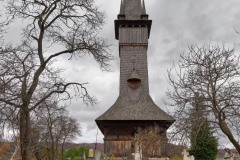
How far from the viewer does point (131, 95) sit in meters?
30.0

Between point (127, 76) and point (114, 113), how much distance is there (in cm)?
414

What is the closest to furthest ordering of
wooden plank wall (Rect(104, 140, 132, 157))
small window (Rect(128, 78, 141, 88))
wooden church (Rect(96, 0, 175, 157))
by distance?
wooden plank wall (Rect(104, 140, 132, 157)) → wooden church (Rect(96, 0, 175, 157)) → small window (Rect(128, 78, 141, 88))

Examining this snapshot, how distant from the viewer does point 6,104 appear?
12.3 m

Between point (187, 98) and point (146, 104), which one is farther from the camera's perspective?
point (146, 104)

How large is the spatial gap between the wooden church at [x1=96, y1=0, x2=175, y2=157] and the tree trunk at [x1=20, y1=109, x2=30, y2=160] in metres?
13.7

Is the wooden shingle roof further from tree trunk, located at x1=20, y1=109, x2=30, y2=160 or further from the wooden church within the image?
tree trunk, located at x1=20, y1=109, x2=30, y2=160

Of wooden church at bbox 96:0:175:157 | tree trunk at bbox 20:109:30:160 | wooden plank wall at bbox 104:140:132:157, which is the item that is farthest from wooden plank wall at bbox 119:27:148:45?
tree trunk at bbox 20:109:30:160

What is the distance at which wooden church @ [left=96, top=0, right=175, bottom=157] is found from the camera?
2708 centimetres

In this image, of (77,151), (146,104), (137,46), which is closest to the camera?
(146,104)

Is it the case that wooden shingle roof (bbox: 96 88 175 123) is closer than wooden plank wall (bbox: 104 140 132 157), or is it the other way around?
wooden plank wall (bbox: 104 140 132 157)

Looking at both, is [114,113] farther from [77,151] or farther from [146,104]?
[77,151]

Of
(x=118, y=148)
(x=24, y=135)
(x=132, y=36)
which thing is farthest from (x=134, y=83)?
(x=24, y=135)

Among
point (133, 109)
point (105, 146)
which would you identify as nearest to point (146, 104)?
point (133, 109)

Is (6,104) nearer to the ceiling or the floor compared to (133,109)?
nearer to the floor
